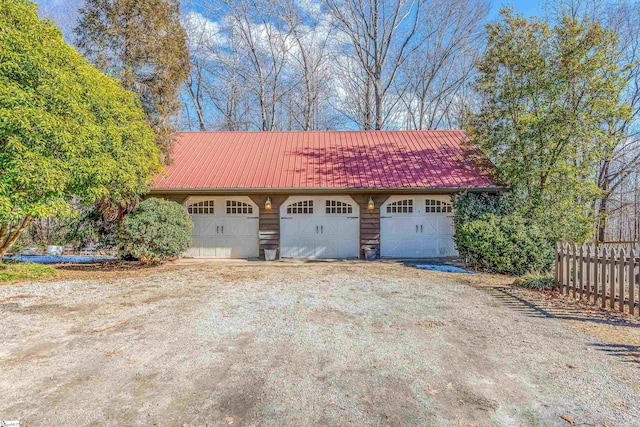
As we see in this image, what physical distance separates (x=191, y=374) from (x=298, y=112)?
813 inches

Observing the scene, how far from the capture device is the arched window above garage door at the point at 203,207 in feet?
34.7

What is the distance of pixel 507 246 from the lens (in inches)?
313

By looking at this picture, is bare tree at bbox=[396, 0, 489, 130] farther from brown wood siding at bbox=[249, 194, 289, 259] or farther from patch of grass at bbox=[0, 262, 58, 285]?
patch of grass at bbox=[0, 262, 58, 285]

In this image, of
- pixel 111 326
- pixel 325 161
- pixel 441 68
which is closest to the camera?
pixel 111 326

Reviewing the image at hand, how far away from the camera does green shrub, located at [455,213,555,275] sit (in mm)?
7902

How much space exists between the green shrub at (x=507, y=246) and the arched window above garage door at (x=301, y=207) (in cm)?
454

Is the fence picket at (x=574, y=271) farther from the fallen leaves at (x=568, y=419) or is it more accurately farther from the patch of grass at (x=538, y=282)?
the fallen leaves at (x=568, y=419)

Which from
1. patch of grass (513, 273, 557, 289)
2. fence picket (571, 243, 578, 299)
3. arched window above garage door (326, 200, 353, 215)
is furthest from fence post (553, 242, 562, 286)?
arched window above garage door (326, 200, 353, 215)

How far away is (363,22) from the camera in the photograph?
18.8 meters

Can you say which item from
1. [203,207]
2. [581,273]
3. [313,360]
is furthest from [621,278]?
[203,207]

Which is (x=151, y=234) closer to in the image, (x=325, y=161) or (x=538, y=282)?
(x=325, y=161)

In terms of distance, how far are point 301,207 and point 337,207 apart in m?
1.15

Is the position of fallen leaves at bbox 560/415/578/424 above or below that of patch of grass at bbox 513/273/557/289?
below

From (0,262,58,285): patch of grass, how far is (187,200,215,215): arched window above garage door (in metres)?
3.85
